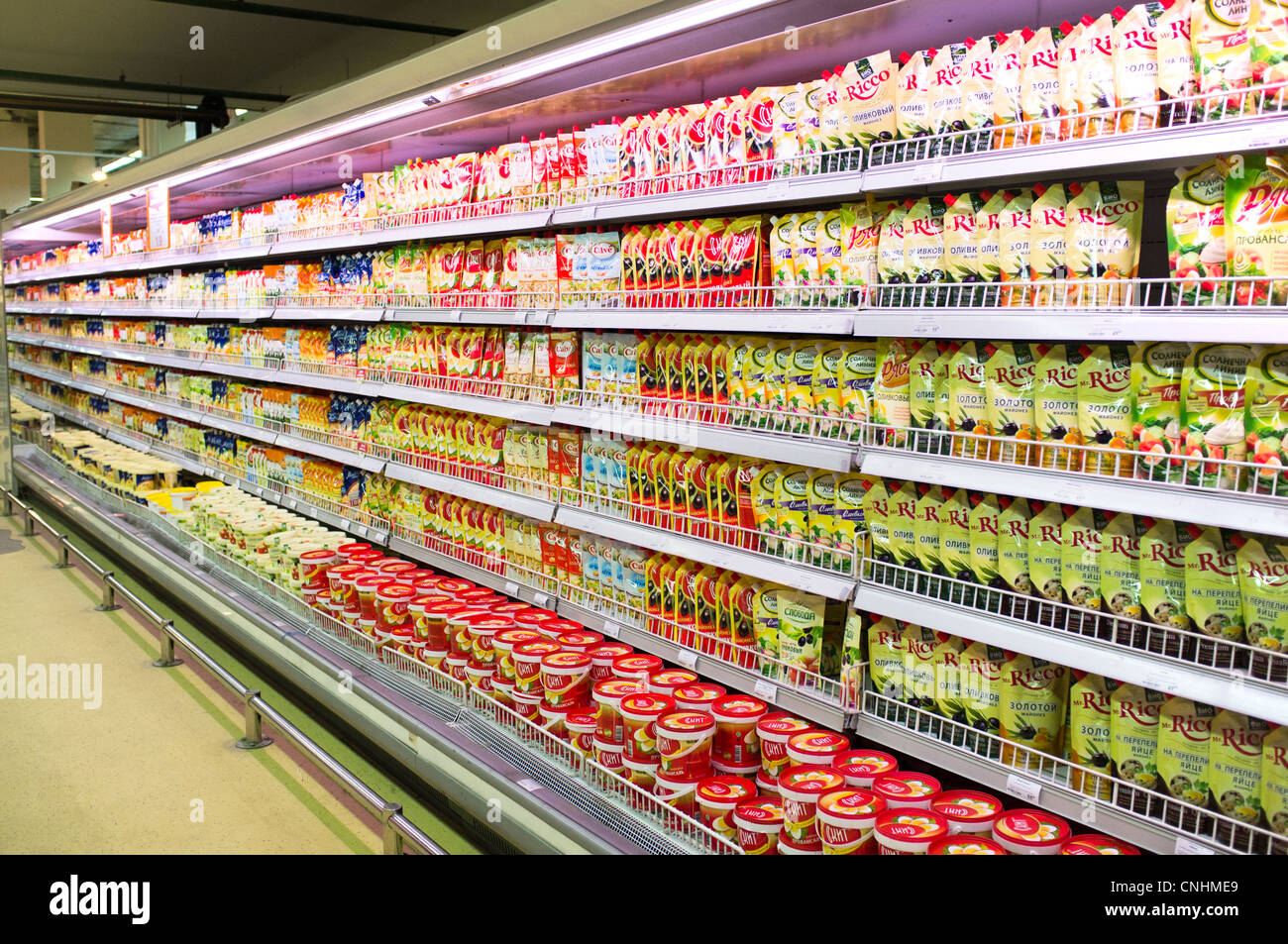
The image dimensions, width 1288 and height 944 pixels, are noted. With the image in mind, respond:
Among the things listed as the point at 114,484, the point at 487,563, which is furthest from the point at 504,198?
the point at 114,484

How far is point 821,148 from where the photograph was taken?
79.2 inches

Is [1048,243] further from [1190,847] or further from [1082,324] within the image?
[1190,847]

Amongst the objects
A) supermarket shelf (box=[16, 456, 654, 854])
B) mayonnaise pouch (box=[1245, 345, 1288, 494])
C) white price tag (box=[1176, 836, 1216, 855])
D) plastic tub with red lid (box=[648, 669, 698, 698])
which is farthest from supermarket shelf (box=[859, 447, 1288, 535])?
supermarket shelf (box=[16, 456, 654, 854])

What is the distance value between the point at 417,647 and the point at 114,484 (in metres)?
3.81

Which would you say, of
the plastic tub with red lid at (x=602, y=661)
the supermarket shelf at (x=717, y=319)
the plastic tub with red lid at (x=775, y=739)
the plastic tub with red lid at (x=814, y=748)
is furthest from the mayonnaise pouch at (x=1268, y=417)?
the plastic tub with red lid at (x=602, y=661)

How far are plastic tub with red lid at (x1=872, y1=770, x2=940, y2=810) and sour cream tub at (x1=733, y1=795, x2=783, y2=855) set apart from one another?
216 mm

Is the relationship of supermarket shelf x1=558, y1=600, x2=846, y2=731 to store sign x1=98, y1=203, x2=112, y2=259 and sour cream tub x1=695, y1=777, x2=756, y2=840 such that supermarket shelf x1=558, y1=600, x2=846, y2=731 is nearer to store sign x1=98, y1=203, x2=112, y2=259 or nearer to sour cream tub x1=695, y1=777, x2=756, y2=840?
sour cream tub x1=695, y1=777, x2=756, y2=840

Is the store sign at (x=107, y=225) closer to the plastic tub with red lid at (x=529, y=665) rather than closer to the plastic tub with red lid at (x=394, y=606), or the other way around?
the plastic tub with red lid at (x=394, y=606)

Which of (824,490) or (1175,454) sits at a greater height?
(1175,454)

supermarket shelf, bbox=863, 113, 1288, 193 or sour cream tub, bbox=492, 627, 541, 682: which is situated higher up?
supermarket shelf, bbox=863, 113, 1288, 193

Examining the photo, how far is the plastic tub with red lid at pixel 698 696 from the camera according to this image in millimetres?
2211

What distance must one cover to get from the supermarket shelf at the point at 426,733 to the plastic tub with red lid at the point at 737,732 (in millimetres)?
267

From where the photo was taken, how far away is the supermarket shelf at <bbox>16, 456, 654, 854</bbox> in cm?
206
